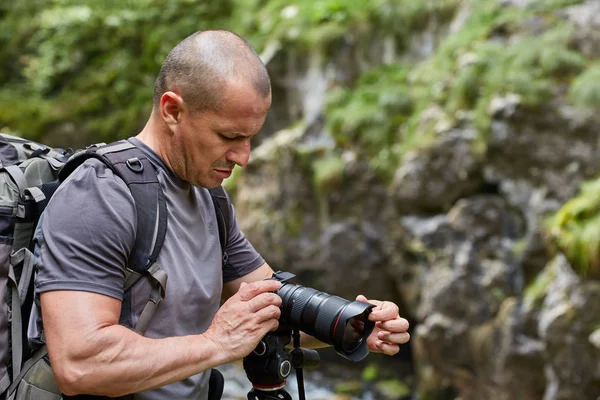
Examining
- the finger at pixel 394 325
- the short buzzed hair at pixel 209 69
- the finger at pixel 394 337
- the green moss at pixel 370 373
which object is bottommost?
the green moss at pixel 370 373

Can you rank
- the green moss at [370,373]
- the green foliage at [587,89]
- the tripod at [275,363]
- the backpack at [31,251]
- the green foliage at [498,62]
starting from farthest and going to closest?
1. the green moss at [370,373]
2. the green foliage at [498,62]
3. the green foliage at [587,89]
4. the tripod at [275,363]
5. the backpack at [31,251]

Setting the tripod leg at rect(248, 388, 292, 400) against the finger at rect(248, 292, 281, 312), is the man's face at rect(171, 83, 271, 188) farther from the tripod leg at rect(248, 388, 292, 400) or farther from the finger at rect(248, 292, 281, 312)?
the tripod leg at rect(248, 388, 292, 400)

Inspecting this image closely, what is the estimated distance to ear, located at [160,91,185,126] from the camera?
1665 mm

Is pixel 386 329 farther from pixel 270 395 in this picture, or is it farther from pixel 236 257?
pixel 236 257

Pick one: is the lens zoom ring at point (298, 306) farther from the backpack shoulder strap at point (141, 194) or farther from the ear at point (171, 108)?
the ear at point (171, 108)

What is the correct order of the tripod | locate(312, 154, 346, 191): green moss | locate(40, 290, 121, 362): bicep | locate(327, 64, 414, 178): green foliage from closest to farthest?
locate(40, 290, 121, 362): bicep < the tripod < locate(327, 64, 414, 178): green foliage < locate(312, 154, 346, 191): green moss

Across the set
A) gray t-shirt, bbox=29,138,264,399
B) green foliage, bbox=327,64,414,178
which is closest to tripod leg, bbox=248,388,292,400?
gray t-shirt, bbox=29,138,264,399

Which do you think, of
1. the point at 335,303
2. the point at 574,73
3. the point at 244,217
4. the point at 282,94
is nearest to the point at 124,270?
the point at 335,303

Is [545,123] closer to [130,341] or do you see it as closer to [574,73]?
[574,73]

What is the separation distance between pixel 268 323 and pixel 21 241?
65 centimetres

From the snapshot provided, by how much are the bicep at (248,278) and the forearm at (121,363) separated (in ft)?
1.80

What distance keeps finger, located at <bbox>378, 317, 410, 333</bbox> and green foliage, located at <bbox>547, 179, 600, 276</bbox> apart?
3.90m

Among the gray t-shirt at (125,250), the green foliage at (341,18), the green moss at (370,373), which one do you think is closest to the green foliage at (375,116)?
the green foliage at (341,18)

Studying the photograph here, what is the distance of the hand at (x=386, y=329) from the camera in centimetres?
182
